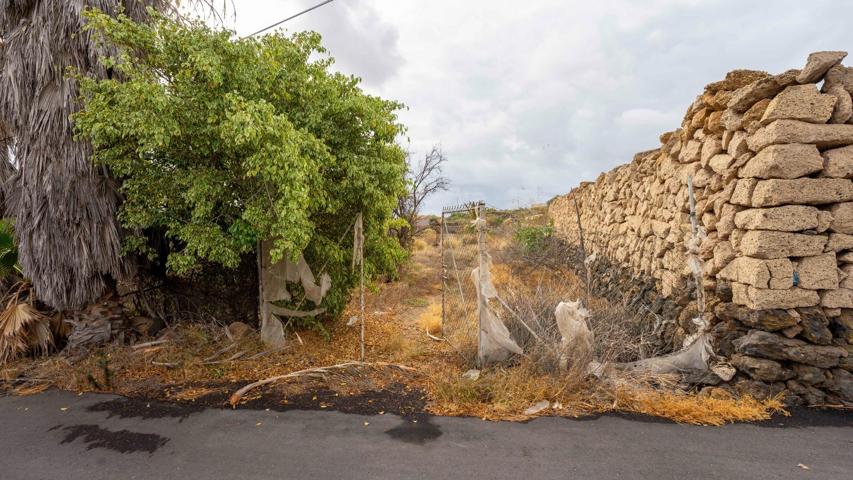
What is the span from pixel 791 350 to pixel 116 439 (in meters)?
6.83

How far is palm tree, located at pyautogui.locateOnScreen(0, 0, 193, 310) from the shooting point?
5.46 m

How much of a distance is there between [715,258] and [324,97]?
5.45 metres

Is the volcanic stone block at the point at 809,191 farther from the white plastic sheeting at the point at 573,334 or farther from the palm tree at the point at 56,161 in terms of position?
the palm tree at the point at 56,161

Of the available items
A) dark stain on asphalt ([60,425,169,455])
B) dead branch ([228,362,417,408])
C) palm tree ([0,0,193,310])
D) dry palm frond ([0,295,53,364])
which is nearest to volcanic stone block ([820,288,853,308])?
dead branch ([228,362,417,408])

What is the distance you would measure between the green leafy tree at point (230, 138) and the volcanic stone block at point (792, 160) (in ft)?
14.1

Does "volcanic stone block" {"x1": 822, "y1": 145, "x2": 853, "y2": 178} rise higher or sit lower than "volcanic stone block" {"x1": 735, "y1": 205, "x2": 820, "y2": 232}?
higher

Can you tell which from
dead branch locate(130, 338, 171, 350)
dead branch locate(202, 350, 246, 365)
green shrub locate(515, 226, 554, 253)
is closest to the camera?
dead branch locate(202, 350, 246, 365)

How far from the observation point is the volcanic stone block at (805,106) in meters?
4.22

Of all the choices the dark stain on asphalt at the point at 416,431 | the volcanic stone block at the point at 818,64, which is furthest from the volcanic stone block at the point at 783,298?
the dark stain on asphalt at the point at 416,431

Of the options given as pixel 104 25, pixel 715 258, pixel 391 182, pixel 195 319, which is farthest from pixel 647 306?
pixel 104 25

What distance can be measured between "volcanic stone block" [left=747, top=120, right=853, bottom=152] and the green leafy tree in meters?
4.33

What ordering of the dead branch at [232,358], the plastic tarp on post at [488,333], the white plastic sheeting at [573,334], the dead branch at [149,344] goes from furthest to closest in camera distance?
1. the dead branch at [149,344]
2. the dead branch at [232,358]
3. the plastic tarp on post at [488,333]
4. the white plastic sheeting at [573,334]

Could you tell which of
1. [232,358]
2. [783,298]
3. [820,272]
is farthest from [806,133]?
[232,358]

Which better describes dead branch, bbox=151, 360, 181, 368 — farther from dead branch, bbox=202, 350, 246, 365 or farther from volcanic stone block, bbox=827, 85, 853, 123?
volcanic stone block, bbox=827, 85, 853, 123
